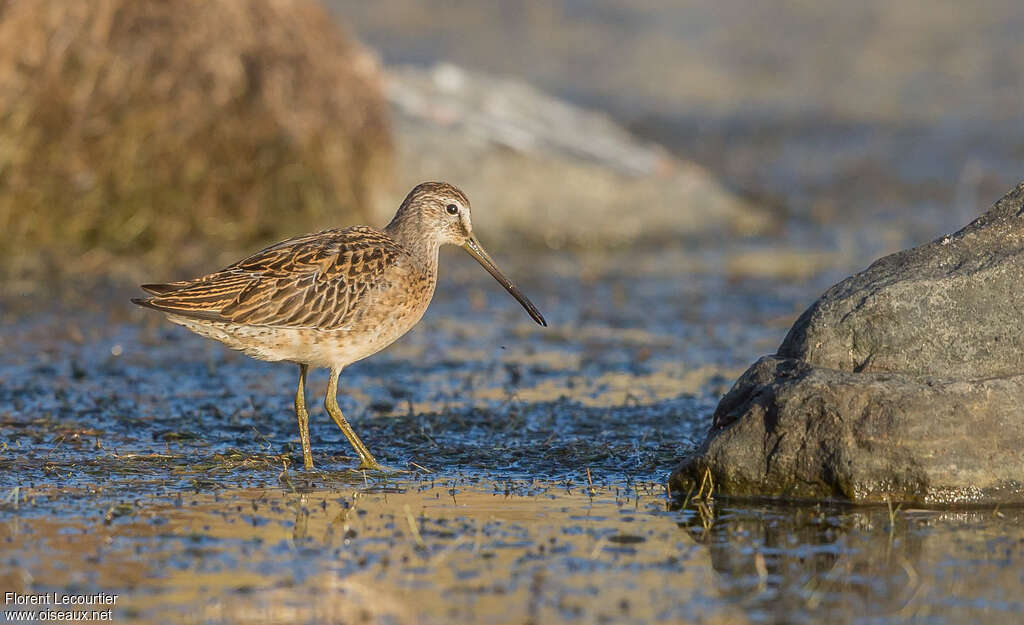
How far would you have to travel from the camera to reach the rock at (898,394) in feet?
18.5

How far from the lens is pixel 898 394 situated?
5645 mm

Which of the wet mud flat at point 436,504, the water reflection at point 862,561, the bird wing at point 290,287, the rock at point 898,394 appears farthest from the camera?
the bird wing at point 290,287

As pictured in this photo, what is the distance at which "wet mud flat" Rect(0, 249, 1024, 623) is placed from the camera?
471cm

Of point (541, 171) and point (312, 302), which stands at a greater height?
point (541, 171)

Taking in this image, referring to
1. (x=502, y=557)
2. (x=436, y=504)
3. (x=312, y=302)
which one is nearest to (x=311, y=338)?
(x=312, y=302)

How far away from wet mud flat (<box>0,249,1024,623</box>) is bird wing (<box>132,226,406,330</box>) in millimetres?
610

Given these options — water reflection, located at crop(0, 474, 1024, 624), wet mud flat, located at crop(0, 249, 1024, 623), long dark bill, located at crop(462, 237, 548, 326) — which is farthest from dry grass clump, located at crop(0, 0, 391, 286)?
water reflection, located at crop(0, 474, 1024, 624)

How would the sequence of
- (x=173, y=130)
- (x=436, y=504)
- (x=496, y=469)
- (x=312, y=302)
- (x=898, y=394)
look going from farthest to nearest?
(x=173, y=130)
(x=312, y=302)
(x=496, y=469)
(x=436, y=504)
(x=898, y=394)

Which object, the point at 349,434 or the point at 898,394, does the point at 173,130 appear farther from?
the point at 898,394

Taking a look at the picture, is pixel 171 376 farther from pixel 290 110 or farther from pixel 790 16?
pixel 790 16

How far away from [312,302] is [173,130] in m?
5.53

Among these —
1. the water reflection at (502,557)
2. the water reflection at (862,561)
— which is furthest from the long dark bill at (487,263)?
the water reflection at (862,561)

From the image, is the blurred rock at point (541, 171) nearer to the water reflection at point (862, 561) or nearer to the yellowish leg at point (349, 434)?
the yellowish leg at point (349, 434)

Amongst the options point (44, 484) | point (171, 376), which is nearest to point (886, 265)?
point (44, 484)
